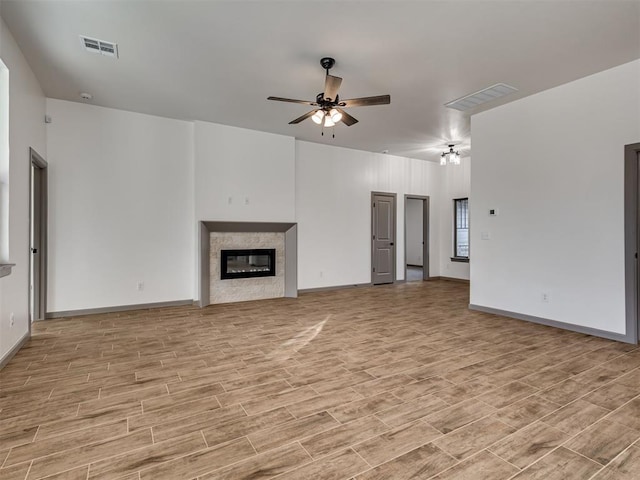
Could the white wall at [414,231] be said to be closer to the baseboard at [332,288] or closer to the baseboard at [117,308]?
the baseboard at [332,288]

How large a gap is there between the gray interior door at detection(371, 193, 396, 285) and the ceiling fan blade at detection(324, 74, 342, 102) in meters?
4.54

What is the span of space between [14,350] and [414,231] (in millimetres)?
10802

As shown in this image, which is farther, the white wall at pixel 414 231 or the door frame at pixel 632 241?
the white wall at pixel 414 231

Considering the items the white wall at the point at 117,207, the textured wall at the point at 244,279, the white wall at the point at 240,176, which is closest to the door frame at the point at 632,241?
the white wall at the point at 240,176

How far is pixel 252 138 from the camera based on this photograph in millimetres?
6305

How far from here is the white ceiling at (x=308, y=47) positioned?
9.52ft

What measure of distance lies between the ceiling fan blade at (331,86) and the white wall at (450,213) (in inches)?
237

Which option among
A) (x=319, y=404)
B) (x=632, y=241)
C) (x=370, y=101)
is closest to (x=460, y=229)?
(x=632, y=241)

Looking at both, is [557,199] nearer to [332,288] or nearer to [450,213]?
[332,288]

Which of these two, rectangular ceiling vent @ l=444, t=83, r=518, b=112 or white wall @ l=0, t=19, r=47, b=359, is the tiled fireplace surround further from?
rectangular ceiling vent @ l=444, t=83, r=518, b=112

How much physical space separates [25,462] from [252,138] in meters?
5.39

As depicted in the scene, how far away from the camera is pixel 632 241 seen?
3.79 m

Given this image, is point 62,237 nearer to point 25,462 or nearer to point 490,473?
point 25,462

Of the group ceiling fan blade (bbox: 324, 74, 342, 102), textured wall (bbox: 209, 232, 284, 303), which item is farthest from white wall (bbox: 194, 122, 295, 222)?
ceiling fan blade (bbox: 324, 74, 342, 102)
